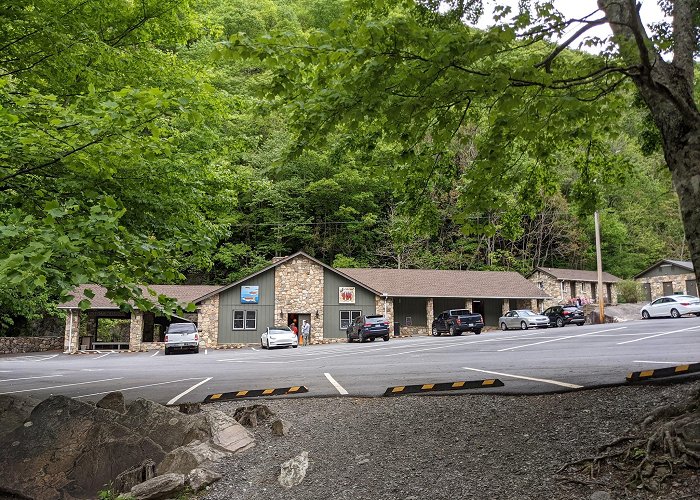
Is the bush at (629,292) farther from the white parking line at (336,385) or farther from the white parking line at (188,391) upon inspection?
the white parking line at (188,391)

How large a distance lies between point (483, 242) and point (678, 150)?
50.0 m

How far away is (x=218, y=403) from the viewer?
9133 mm

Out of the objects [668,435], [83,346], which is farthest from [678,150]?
[83,346]

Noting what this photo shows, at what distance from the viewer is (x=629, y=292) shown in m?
47.4

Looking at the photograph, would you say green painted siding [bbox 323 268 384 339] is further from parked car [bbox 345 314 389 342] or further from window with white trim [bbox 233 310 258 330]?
window with white trim [bbox 233 310 258 330]

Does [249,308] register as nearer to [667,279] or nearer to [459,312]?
[459,312]

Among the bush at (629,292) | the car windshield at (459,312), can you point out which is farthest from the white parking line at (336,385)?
the bush at (629,292)

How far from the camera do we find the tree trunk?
461cm

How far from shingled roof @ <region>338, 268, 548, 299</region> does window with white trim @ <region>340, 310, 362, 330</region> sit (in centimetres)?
247

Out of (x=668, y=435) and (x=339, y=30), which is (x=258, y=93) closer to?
(x=339, y=30)

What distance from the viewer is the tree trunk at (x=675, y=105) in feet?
15.1

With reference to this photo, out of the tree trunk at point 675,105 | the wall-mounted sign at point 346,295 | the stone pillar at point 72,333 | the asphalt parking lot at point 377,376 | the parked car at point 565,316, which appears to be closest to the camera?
the tree trunk at point 675,105

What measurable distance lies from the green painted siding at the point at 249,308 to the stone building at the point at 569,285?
24.1 meters

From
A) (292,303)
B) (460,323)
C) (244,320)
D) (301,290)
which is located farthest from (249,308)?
(460,323)
